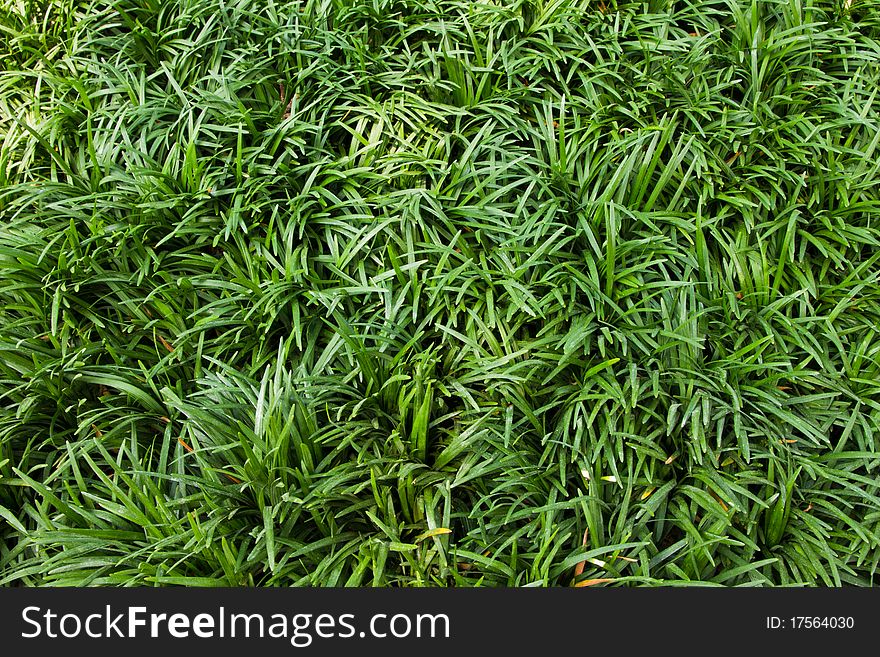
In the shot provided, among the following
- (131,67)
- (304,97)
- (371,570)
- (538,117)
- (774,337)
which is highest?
(131,67)

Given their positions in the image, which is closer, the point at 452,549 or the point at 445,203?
the point at 452,549

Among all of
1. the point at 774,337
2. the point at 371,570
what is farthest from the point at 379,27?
the point at 371,570

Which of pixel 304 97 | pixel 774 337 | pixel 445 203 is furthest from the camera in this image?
pixel 304 97

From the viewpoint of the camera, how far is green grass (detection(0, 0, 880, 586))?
1.82 metres

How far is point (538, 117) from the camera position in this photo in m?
2.44

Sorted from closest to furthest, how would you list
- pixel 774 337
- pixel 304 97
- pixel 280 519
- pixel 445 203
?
1. pixel 280 519
2. pixel 774 337
3. pixel 445 203
4. pixel 304 97

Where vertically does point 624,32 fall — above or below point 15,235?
above

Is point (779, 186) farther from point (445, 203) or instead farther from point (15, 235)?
point (15, 235)

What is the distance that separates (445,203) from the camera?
231cm

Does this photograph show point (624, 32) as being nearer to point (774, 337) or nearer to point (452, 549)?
point (774, 337)

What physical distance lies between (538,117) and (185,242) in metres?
1.40

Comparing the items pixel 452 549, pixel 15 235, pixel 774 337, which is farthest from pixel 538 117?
pixel 15 235

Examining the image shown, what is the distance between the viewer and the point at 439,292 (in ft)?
6.95

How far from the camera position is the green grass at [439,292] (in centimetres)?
182
